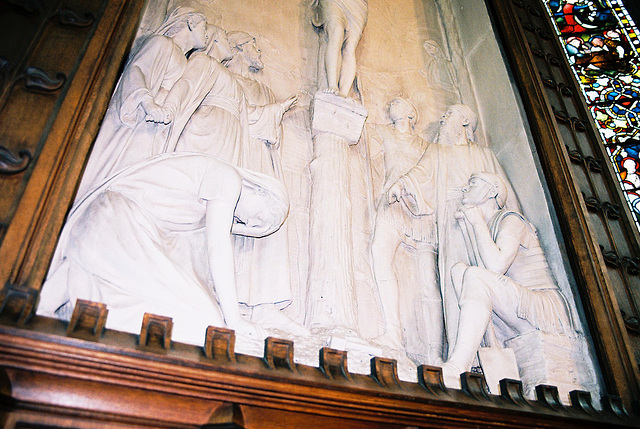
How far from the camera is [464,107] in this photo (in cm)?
420

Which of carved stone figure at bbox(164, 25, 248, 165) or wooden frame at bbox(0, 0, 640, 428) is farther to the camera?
carved stone figure at bbox(164, 25, 248, 165)

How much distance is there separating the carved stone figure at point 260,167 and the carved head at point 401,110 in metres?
0.83

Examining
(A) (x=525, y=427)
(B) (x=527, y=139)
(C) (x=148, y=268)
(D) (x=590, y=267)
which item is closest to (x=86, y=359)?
(C) (x=148, y=268)

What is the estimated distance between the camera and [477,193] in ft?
11.5

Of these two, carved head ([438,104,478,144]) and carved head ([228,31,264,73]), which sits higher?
carved head ([228,31,264,73])

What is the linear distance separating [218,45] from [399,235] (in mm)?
1569

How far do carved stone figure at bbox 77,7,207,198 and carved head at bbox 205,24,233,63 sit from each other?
31cm

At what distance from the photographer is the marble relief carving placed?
93.5 inches

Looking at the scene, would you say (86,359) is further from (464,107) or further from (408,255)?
(464,107)

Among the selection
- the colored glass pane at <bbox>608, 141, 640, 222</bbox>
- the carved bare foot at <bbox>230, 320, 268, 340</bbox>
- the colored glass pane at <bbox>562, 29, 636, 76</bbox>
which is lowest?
the carved bare foot at <bbox>230, 320, 268, 340</bbox>

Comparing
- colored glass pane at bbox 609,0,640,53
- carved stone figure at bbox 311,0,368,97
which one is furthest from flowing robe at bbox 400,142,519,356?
colored glass pane at bbox 609,0,640,53

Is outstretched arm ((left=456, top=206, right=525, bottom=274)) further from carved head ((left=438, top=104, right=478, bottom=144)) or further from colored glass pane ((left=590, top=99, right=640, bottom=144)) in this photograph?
colored glass pane ((left=590, top=99, right=640, bottom=144))

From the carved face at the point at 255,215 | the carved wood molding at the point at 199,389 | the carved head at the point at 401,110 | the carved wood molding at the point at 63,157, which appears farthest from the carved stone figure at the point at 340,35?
the carved wood molding at the point at 199,389

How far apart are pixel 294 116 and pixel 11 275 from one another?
2.15 metres
